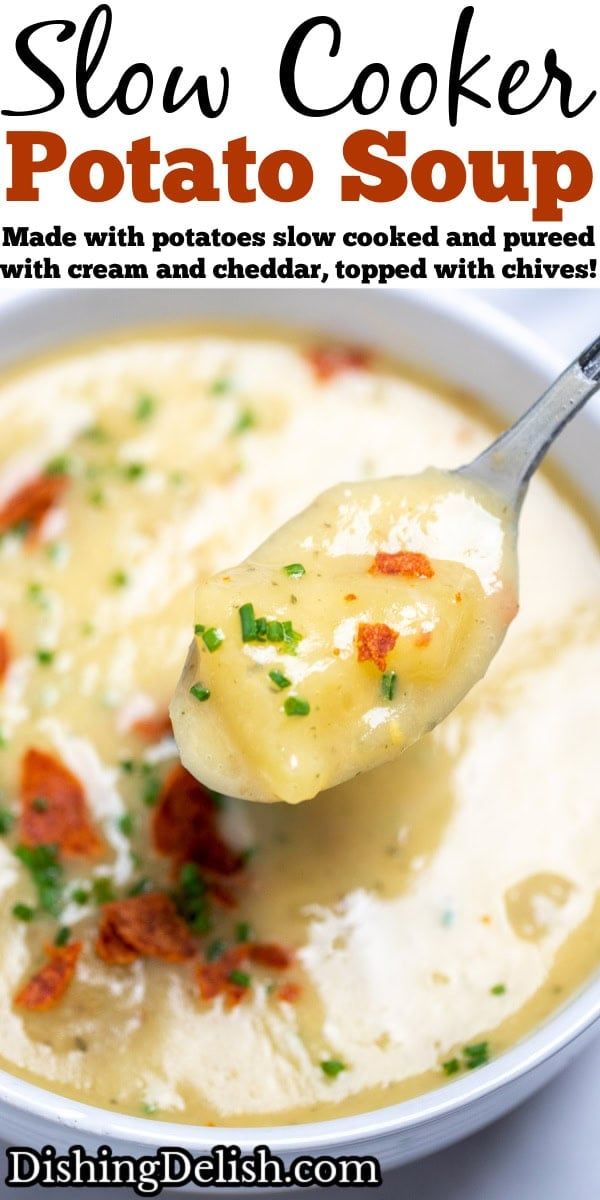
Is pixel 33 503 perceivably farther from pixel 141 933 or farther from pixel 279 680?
pixel 279 680

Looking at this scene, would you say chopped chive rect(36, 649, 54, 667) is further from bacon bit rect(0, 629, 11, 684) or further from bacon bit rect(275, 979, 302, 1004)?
bacon bit rect(275, 979, 302, 1004)

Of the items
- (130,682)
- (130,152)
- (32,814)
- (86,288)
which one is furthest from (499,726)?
(130,152)

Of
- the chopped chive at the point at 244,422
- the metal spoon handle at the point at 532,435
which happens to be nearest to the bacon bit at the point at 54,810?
the chopped chive at the point at 244,422

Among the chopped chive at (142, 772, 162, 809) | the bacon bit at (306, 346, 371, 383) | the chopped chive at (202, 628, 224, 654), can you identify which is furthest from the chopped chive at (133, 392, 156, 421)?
the chopped chive at (202, 628, 224, 654)

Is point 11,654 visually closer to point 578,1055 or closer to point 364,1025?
point 364,1025

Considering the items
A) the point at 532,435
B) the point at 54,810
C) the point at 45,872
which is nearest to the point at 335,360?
the point at 532,435

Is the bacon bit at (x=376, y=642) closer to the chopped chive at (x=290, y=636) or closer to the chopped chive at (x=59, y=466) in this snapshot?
the chopped chive at (x=290, y=636)

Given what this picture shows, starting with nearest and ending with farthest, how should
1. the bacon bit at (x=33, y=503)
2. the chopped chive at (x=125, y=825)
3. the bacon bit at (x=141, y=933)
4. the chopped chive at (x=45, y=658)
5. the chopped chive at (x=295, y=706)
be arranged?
1. the chopped chive at (x=295, y=706)
2. the bacon bit at (x=141, y=933)
3. the chopped chive at (x=125, y=825)
4. the chopped chive at (x=45, y=658)
5. the bacon bit at (x=33, y=503)

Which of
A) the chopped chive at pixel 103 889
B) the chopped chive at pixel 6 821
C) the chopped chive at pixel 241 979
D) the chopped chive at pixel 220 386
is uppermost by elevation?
the chopped chive at pixel 220 386
